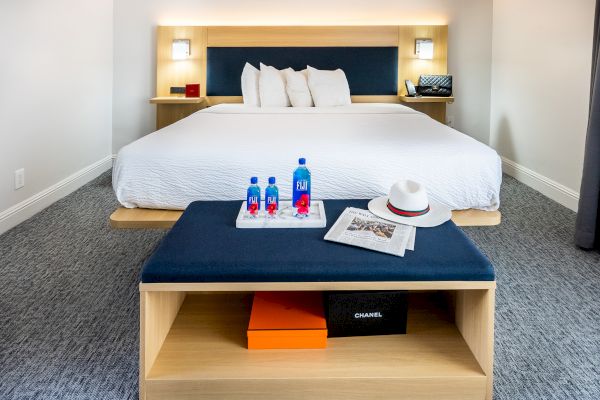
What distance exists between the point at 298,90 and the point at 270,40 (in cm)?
80

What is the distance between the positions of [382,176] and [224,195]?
2.32 feet

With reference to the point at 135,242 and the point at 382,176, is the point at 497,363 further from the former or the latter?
the point at 135,242

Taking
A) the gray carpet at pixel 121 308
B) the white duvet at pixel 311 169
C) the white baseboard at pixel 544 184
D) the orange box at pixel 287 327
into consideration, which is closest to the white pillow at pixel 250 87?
the gray carpet at pixel 121 308

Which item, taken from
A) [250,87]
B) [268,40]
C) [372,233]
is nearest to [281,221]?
[372,233]

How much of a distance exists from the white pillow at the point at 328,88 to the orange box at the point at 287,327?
313 cm

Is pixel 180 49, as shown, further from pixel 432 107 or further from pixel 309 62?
pixel 432 107

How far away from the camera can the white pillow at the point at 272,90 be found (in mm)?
4488

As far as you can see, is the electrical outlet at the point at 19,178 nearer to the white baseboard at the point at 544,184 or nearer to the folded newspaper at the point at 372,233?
the folded newspaper at the point at 372,233

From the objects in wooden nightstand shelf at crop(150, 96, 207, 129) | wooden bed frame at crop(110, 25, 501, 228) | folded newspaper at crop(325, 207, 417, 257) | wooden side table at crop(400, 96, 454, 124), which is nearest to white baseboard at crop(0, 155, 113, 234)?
wooden nightstand shelf at crop(150, 96, 207, 129)

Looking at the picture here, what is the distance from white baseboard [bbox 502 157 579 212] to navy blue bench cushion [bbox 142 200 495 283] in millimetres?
2511

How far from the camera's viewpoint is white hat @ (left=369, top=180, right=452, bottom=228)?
66.5 inches

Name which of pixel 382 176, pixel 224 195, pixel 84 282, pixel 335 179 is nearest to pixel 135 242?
pixel 84 282

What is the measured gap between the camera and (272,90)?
177 inches

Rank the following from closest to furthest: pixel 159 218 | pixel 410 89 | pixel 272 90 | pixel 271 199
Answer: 1. pixel 271 199
2. pixel 159 218
3. pixel 272 90
4. pixel 410 89
